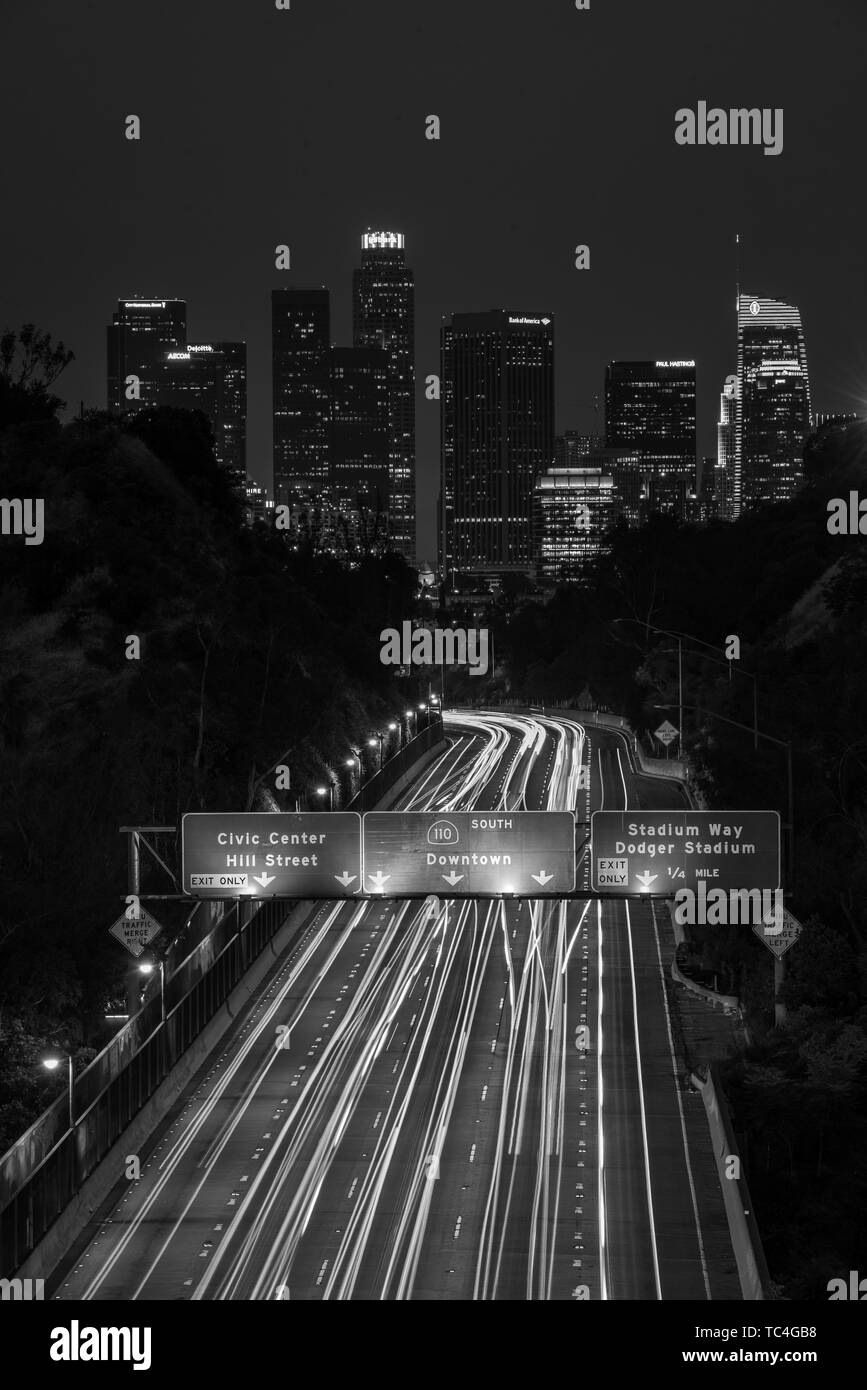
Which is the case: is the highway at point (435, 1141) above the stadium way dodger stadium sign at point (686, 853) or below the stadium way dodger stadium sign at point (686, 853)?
below

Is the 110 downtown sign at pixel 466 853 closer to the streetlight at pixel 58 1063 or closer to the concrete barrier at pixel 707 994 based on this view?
the streetlight at pixel 58 1063

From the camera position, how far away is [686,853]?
30688 mm

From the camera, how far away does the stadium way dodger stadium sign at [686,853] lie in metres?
30.6

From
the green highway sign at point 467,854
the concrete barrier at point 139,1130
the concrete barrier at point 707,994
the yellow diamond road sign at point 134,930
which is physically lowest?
the concrete barrier at point 707,994

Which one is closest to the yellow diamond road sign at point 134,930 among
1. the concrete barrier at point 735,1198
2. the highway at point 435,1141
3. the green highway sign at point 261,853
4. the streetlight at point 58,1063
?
the green highway sign at point 261,853

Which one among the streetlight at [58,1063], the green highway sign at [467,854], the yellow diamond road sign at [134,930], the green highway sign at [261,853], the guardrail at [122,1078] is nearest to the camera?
the guardrail at [122,1078]

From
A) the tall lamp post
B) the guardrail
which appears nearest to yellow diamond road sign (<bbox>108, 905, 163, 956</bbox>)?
the guardrail

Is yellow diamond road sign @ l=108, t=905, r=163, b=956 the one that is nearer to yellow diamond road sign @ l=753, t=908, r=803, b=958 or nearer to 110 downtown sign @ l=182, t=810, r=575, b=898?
110 downtown sign @ l=182, t=810, r=575, b=898

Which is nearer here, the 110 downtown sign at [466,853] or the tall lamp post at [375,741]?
the 110 downtown sign at [466,853]

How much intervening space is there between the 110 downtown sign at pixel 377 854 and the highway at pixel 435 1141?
157 inches

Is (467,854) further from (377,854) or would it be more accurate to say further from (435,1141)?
(435,1141)

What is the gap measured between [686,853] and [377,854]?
18.4 ft

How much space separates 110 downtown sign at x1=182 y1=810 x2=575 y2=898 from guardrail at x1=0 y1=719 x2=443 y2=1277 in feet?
9.53

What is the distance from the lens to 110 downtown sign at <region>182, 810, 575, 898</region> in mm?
30875
